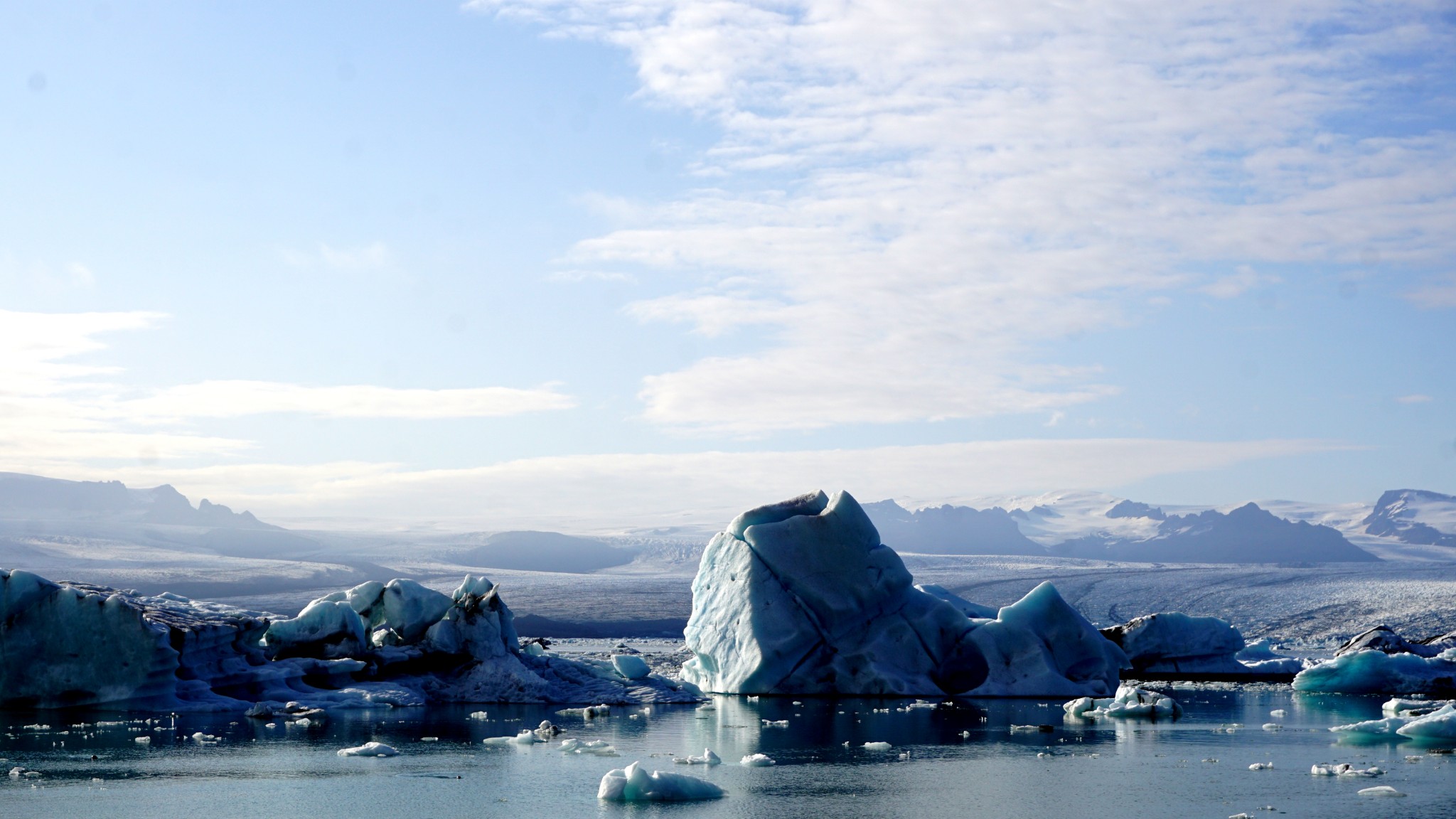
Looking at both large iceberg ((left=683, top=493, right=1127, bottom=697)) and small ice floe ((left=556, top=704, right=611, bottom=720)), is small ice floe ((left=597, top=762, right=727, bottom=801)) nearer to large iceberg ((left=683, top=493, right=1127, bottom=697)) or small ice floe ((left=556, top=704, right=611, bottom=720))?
small ice floe ((left=556, top=704, right=611, bottom=720))

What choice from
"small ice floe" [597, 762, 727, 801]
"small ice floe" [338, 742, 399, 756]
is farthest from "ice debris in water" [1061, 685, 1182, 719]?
"small ice floe" [338, 742, 399, 756]

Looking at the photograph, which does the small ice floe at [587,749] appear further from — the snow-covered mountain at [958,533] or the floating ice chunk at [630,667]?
the snow-covered mountain at [958,533]

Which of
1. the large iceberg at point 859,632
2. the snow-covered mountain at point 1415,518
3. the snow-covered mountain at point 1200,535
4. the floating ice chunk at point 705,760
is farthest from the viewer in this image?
the snow-covered mountain at point 1415,518

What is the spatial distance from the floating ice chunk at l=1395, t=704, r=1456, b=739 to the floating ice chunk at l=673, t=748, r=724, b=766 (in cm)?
698

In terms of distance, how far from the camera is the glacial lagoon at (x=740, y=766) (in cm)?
952

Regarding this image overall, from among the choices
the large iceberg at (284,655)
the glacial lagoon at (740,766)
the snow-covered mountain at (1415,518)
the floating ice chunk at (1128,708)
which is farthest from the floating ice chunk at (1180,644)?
the snow-covered mountain at (1415,518)

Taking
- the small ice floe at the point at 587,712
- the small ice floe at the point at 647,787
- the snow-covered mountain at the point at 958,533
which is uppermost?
the snow-covered mountain at the point at 958,533

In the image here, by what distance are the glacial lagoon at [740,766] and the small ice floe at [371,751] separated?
163 millimetres

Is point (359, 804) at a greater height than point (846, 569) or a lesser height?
lesser

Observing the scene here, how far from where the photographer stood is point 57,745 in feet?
41.8

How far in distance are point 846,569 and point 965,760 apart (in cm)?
730

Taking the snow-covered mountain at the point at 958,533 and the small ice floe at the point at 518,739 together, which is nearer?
the small ice floe at the point at 518,739

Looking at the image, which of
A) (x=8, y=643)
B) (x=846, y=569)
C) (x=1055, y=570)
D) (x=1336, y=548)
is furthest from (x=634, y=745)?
(x=1336, y=548)

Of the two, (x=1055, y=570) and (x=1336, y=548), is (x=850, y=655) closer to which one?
(x=1055, y=570)
